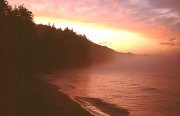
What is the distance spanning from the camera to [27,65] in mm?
65625

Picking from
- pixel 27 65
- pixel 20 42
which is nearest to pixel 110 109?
pixel 27 65

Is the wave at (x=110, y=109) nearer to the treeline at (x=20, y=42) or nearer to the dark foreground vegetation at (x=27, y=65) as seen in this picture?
the dark foreground vegetation at (x=27, y=65)

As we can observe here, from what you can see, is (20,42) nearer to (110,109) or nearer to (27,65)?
(27,65)

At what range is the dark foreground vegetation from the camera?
102ft

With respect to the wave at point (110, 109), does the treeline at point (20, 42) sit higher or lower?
higher

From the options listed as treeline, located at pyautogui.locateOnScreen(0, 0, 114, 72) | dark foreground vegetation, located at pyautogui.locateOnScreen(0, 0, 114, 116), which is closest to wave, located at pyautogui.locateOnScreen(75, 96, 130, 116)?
dark foreground vegetation, located at pyautogui.locateOnScreen(0, 0, 114, 116)

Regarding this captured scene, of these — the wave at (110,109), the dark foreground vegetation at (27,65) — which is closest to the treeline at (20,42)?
the dark foreground vegetation at (27,65)

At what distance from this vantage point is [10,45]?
57.5 m

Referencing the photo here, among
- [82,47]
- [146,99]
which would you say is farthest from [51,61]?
[146,99]

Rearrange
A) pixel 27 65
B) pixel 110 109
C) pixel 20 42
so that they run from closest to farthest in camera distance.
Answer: pixel 110 109, pixel 20 42, pixel 27 65

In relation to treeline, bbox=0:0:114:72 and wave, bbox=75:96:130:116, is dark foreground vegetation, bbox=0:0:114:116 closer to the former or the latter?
treeline, bbox=0:0:114:72

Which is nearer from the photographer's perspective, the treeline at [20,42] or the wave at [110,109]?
the wave at [110,109]

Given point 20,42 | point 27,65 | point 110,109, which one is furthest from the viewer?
point 27,65

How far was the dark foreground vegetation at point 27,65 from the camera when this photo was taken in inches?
1227
